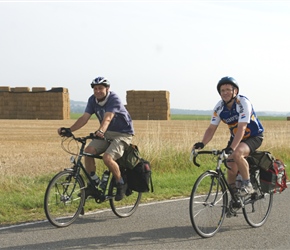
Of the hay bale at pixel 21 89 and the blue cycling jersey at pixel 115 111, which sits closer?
the blue cycling jersey at pixel 115 111

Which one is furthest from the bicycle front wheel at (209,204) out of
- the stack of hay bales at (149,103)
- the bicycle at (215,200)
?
the stack of hay bales at (149,103)

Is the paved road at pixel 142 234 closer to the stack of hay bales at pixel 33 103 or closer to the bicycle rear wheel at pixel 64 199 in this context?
the bicycle rear wheel at pixel 64 199

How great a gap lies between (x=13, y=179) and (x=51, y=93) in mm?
37978

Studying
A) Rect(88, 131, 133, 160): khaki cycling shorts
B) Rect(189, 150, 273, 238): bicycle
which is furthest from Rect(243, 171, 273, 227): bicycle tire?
Rect(88, 131, 133, 160): khaki cycling shorts

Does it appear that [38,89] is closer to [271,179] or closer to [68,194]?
[68,194]

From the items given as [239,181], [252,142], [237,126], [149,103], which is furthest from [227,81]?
[149,103]

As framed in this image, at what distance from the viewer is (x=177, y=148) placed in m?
15.3

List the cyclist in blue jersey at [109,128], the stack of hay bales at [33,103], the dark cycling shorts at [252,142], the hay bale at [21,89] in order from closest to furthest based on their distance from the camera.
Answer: the dark cycling shorts at [252,142] → the cyclist in blue jersey at [109,128] → the stack of hay bales at [33,103] → the hay bale at [21,89]

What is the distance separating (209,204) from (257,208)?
45.2 inches

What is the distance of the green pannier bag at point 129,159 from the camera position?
26.8 feet

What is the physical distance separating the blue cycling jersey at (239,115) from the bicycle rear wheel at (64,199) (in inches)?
76.8

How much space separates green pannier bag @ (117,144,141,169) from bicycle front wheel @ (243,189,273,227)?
1.65 m

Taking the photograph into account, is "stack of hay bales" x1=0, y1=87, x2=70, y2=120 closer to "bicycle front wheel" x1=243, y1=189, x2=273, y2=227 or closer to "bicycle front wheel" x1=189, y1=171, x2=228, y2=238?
"bicycle front wheel" x1=243, y1=189, x2=273, y2=227

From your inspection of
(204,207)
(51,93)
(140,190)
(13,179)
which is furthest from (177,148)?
(51,93)
